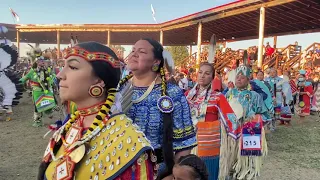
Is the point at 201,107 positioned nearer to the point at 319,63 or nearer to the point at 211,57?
the point at 211,57

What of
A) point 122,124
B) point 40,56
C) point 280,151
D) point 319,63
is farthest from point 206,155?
point 319,63

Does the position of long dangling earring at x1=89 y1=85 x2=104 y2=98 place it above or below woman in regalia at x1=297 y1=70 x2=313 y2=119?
above

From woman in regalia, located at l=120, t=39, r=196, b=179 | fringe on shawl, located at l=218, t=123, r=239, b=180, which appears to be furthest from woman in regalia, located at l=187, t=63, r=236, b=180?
woman in regalia, located at l=120, t=39, r=196, b=179

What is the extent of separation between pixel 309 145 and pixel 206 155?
183 inches

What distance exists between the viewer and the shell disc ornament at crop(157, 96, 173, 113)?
1916 millimetres

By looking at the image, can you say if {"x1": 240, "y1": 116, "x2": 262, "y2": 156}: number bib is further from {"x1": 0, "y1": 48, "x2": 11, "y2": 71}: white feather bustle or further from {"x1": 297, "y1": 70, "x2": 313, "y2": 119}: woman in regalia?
{"x1": 297, "y1": 70, "x2": 313, "y2": 119}: woman in regalia

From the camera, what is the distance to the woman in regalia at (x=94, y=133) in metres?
1.27

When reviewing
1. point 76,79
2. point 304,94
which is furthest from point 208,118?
point 304,94

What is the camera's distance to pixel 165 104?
1936 millimetres

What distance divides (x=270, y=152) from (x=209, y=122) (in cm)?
332

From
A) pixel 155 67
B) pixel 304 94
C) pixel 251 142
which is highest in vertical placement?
pixel 155 67

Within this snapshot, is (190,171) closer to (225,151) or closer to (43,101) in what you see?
(225,151)

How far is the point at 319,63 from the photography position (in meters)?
15.6

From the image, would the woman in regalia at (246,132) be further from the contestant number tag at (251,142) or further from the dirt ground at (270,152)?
the dirt ground at (270,152)
